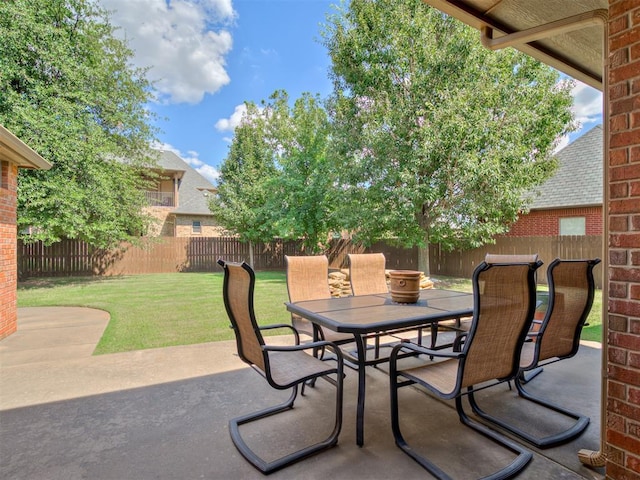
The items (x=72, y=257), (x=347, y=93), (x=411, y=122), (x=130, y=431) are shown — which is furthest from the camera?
(x=72, y=257)

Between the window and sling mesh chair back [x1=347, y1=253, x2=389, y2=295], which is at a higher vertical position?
the window

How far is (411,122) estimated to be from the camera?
930cm

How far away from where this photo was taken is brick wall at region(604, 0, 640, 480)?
1631 millimetres

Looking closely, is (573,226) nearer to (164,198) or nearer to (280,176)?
(280,176)

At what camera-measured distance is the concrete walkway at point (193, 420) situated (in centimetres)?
199

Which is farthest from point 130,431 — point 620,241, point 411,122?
point 411,122

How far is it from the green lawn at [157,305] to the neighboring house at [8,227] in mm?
1247

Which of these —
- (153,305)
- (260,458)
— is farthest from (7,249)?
(260,458)

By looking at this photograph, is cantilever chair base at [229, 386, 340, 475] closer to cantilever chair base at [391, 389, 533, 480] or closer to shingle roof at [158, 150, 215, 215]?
cantilever chair base at [391, 389, 533, 480]

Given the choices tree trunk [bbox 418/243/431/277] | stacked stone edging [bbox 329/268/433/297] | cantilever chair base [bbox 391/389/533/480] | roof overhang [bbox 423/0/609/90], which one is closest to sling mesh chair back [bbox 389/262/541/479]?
cantilever chair base [bbox 391/389/533/480]

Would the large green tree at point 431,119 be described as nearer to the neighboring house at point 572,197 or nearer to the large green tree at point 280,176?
the large green tree at point 280,176

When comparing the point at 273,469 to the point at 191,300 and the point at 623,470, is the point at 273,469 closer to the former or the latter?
the point at 623,470

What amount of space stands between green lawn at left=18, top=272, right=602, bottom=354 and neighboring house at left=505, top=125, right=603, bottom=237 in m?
4.30

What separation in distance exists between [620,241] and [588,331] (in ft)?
14.6
